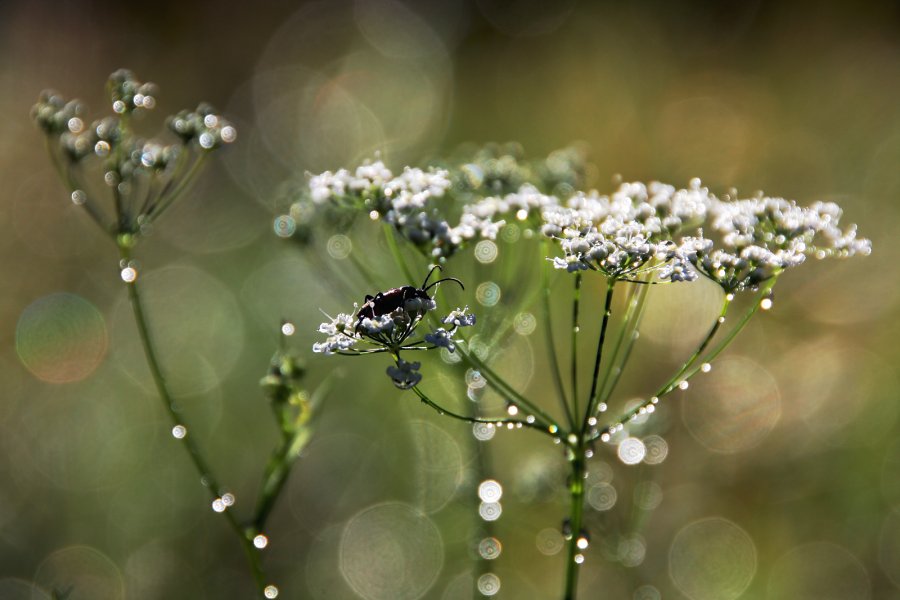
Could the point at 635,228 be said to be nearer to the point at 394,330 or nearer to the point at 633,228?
the point at 633,228

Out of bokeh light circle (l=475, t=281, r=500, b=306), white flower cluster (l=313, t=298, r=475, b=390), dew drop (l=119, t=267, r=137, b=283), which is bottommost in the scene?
white flower cluster (l=313, t=298, r=475, b=390)

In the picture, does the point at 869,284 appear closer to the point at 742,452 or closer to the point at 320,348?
the point at 742,452

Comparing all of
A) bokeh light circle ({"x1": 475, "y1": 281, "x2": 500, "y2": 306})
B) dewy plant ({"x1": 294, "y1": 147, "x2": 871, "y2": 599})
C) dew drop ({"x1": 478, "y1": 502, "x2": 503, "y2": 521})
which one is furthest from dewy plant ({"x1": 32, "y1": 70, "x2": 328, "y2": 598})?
bokeh light circle ({"x1": 475, "y1": 281, "x2": 500, "y2": 306})

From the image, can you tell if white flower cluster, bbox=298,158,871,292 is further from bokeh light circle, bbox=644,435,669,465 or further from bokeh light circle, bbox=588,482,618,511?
bokeh light circle, bbox=644,435,669,465

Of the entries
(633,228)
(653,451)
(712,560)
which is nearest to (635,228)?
(633,228)

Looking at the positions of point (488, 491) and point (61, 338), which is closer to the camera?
point (488, 491)

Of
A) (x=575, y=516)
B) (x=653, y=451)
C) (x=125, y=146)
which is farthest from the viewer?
(x=653, y=451)
